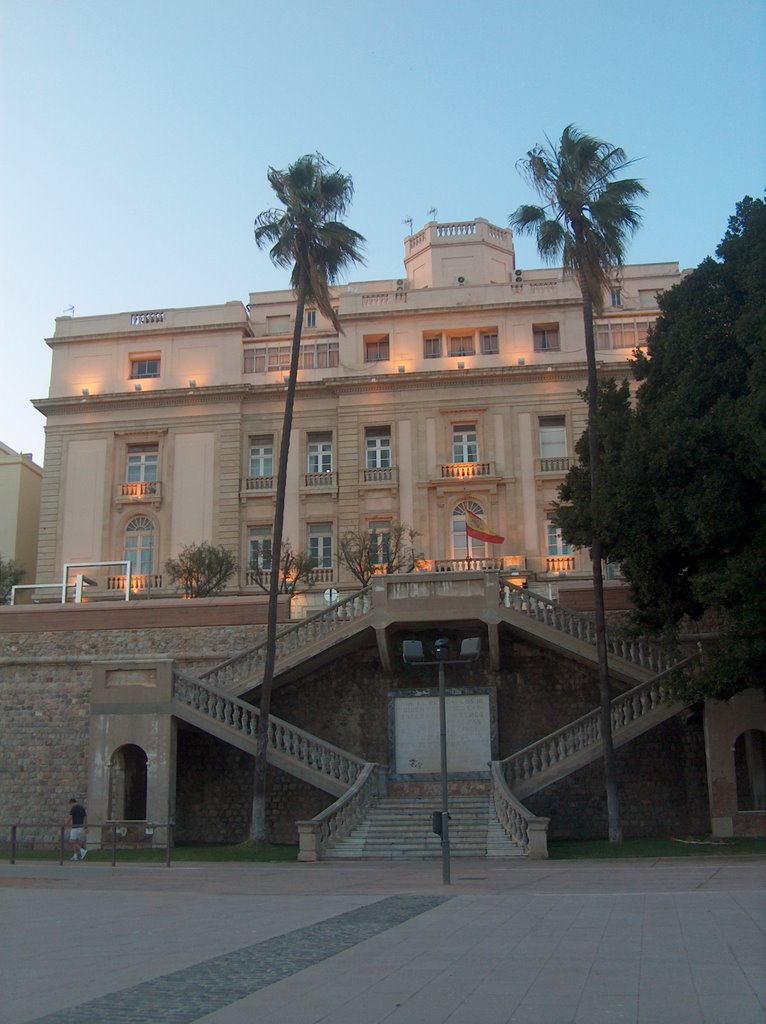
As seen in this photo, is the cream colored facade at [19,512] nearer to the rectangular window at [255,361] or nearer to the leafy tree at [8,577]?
the leafy tree at [8,577]

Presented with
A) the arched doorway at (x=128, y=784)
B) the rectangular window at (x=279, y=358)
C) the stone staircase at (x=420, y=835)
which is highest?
the rectangular window at (x=279, y=358)

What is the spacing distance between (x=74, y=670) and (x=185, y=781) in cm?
446

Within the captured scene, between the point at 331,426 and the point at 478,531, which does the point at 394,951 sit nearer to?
the point at 478,531

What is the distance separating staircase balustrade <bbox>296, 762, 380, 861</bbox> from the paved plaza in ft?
15.5

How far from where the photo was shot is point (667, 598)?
2278 centimetres

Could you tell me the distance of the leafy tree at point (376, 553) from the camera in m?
34.3

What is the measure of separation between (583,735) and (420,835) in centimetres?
438

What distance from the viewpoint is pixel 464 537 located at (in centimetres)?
4016

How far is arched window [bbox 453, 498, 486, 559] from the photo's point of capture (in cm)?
3969

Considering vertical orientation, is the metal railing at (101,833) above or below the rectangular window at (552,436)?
below

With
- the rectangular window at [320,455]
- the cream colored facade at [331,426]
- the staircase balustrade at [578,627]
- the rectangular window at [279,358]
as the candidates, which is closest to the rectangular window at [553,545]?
the cream colored facade at [331,426]

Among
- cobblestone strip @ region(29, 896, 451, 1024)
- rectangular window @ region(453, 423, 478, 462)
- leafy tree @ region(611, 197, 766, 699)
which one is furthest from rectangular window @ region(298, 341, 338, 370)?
cobblestone strip @ region(29, 896, 451, 1024)

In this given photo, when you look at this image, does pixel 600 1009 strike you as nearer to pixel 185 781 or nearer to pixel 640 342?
pixel 185 781

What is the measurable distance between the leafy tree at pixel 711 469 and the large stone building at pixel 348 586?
117 inches
